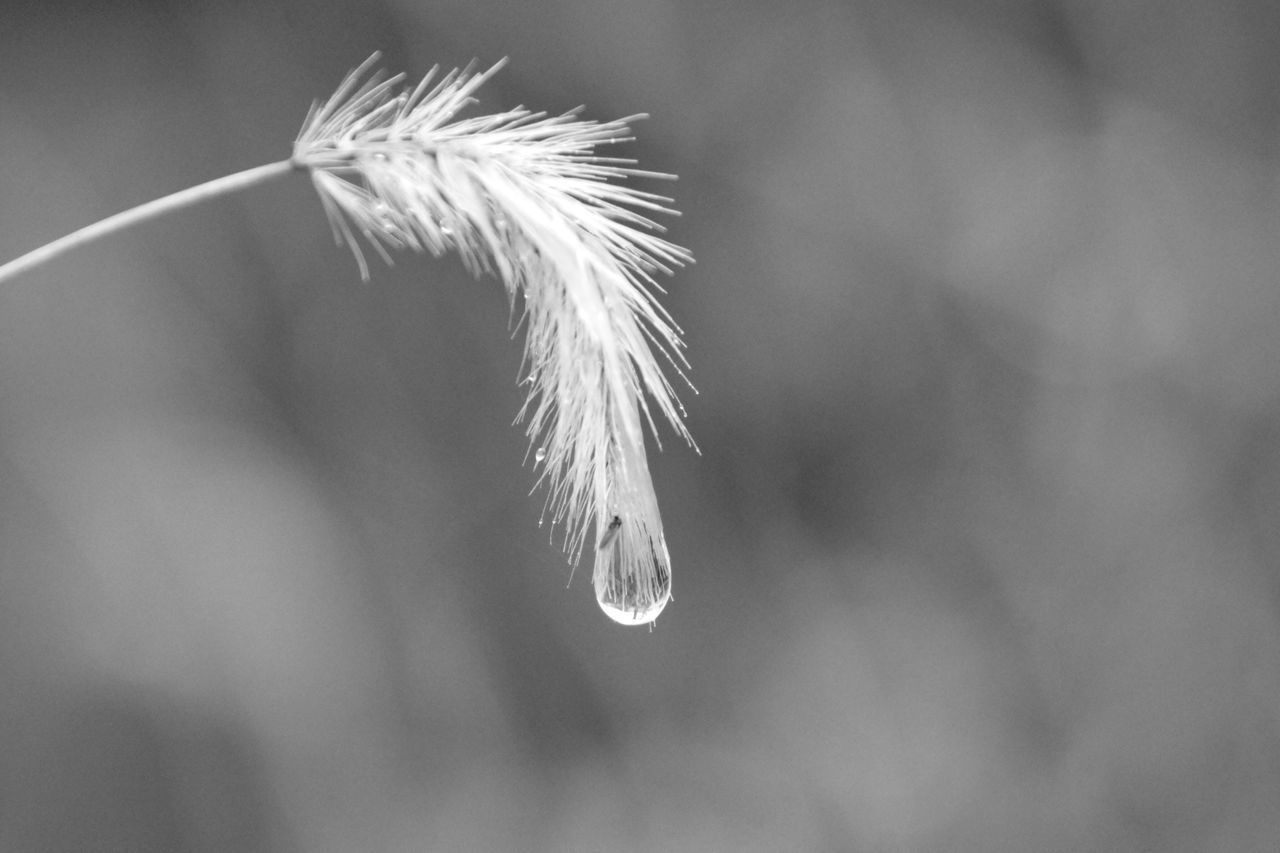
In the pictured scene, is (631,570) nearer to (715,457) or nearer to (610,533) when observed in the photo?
(610,533)

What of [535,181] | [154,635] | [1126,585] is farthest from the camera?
[1126,585]

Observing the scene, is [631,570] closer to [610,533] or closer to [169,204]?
[610,533]

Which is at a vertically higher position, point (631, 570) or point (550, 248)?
point (550, 248)

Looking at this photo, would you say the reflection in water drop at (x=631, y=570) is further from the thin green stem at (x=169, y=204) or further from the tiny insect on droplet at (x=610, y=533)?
the thin green stem at (x=169, y=204)

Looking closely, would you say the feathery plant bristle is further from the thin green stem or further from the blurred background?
the blurred background

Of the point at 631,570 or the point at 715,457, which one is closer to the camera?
the point at 631,570

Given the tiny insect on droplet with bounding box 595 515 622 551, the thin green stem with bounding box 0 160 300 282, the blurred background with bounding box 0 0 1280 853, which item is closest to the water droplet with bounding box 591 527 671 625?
the tiny insect on droplet with bounding box 595 515 622 551

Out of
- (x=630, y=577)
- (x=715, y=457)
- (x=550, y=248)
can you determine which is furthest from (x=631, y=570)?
(x=715, y=457)

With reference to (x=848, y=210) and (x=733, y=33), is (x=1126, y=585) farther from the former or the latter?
(x=733, y=33)

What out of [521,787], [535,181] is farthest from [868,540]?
[535,181]
